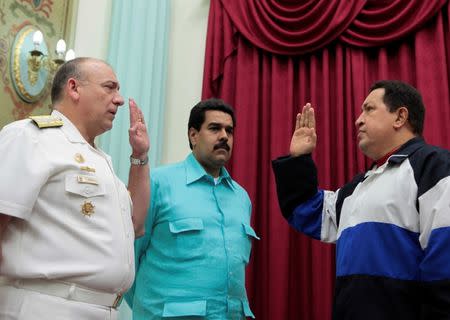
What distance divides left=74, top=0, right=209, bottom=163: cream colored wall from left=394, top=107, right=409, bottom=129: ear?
5.53 feet

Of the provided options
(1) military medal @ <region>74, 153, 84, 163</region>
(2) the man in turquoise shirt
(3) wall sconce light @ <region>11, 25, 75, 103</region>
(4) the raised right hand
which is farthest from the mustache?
(3) wall sconce light @ <region>11, 25, 75, 103</region>

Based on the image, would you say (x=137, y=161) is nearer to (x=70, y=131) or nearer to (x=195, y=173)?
(x=70, y=131)

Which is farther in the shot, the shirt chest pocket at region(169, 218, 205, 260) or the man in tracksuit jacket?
the shirt chest pocket at region(169, 218, 205, 260)

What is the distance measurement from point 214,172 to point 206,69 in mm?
1097

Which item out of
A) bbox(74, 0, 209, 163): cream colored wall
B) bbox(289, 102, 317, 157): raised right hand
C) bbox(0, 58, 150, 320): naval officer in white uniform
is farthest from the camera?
bbox(74, 0, 209, 163): cream colored wall

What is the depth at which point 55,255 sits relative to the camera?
140 centimetres

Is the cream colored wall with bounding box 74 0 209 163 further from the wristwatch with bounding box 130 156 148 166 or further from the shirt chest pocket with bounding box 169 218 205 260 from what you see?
the wristwatch with bounding box 130 156 148 166

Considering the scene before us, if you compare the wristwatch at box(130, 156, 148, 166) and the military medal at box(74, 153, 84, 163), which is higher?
the wristwatch at box(130, 156, 148, 166)

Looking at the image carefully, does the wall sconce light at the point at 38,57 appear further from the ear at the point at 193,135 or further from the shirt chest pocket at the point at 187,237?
the shirt chest pocket at the point at 187,237

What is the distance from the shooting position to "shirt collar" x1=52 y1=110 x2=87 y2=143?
1633 millimetres

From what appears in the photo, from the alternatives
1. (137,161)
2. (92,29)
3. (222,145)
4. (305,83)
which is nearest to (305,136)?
(222,145)

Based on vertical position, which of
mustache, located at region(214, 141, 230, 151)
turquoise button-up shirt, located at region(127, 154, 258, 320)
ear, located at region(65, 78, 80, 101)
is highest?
ear, located at region(65, 78, 80, 101)

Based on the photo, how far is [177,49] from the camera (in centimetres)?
364

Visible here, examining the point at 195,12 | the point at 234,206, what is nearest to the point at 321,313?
the point at 234,206
